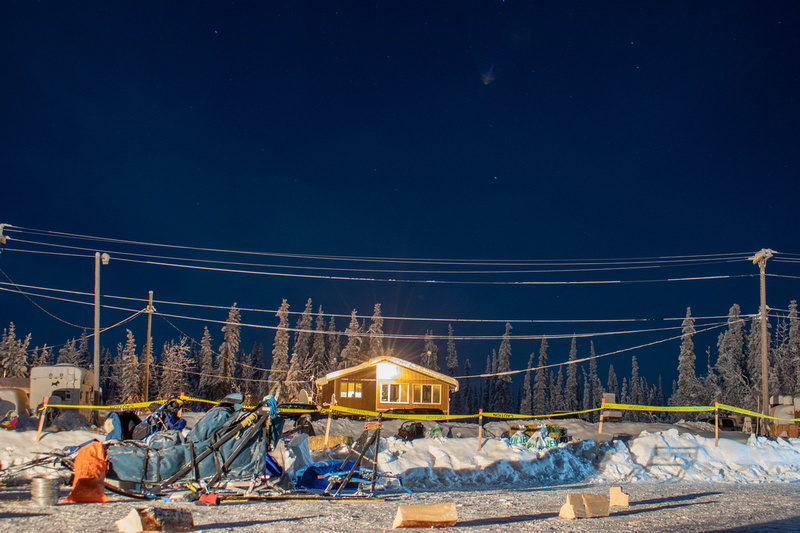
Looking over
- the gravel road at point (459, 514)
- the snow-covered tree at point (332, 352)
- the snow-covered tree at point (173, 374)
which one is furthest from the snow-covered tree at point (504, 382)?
the gravel road at point (459, 514)

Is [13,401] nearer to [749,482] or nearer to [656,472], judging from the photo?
[656,472]

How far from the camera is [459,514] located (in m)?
9.44

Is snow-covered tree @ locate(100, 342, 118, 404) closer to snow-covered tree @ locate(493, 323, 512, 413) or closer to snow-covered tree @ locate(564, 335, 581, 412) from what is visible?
snow-covered tree @ locate(493, 323, 512, 413)

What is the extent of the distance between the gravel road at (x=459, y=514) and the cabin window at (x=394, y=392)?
32450 mm

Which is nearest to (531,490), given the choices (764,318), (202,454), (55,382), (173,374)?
(202,454)

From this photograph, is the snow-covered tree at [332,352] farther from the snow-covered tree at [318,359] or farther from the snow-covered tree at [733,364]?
the snow-covered tree at [733,364]

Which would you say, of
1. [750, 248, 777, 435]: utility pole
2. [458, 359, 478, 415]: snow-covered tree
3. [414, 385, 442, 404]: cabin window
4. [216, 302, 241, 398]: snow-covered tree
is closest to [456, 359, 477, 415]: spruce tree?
[458, 359, 478, 415]: snow-covered tree

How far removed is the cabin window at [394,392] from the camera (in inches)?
1751

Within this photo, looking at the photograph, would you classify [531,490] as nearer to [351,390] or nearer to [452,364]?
[351,390]

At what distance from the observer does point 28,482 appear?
11.3 meters

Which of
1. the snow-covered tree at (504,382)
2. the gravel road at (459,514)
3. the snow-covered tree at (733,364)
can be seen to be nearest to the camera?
the gravel road at (459,514)

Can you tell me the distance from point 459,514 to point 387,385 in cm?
3554

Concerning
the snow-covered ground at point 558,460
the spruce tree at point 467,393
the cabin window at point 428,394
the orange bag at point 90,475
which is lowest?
the spruce tree at point 467,393

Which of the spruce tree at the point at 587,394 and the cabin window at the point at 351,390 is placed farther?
the spruce tree at the point at 587,394
